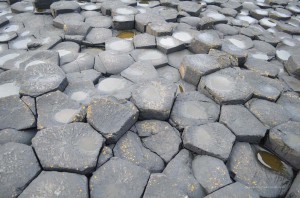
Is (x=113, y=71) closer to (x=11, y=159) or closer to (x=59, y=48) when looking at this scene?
(x=59, y=48)

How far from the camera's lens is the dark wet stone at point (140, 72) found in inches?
75.3

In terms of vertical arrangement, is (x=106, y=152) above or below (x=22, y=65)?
below

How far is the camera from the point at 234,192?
4.17 ft

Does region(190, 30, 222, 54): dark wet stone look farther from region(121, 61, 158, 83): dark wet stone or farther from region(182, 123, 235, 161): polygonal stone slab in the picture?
region(182, 123, 235, 161): polygonal stone slab

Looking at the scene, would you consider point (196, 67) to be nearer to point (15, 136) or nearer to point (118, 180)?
point (118, 180)

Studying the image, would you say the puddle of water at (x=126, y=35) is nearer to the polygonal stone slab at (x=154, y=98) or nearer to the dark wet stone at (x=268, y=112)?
the polygonal stone slab at (x=154, y=98)

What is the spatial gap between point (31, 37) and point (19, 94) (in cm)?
100

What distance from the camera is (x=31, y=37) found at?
95.1 inches

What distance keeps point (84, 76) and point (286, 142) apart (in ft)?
4.88

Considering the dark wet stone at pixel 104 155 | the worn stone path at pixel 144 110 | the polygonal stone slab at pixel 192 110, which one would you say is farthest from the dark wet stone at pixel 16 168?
the polygonal stone slab at pixel 192 110

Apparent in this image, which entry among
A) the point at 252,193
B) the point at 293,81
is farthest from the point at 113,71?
the point at 293,81

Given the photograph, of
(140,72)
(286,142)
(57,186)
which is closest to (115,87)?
(140,72)

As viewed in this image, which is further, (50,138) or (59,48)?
(59,48)

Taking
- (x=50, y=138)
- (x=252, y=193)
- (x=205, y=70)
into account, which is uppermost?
(x=205, y=70)
